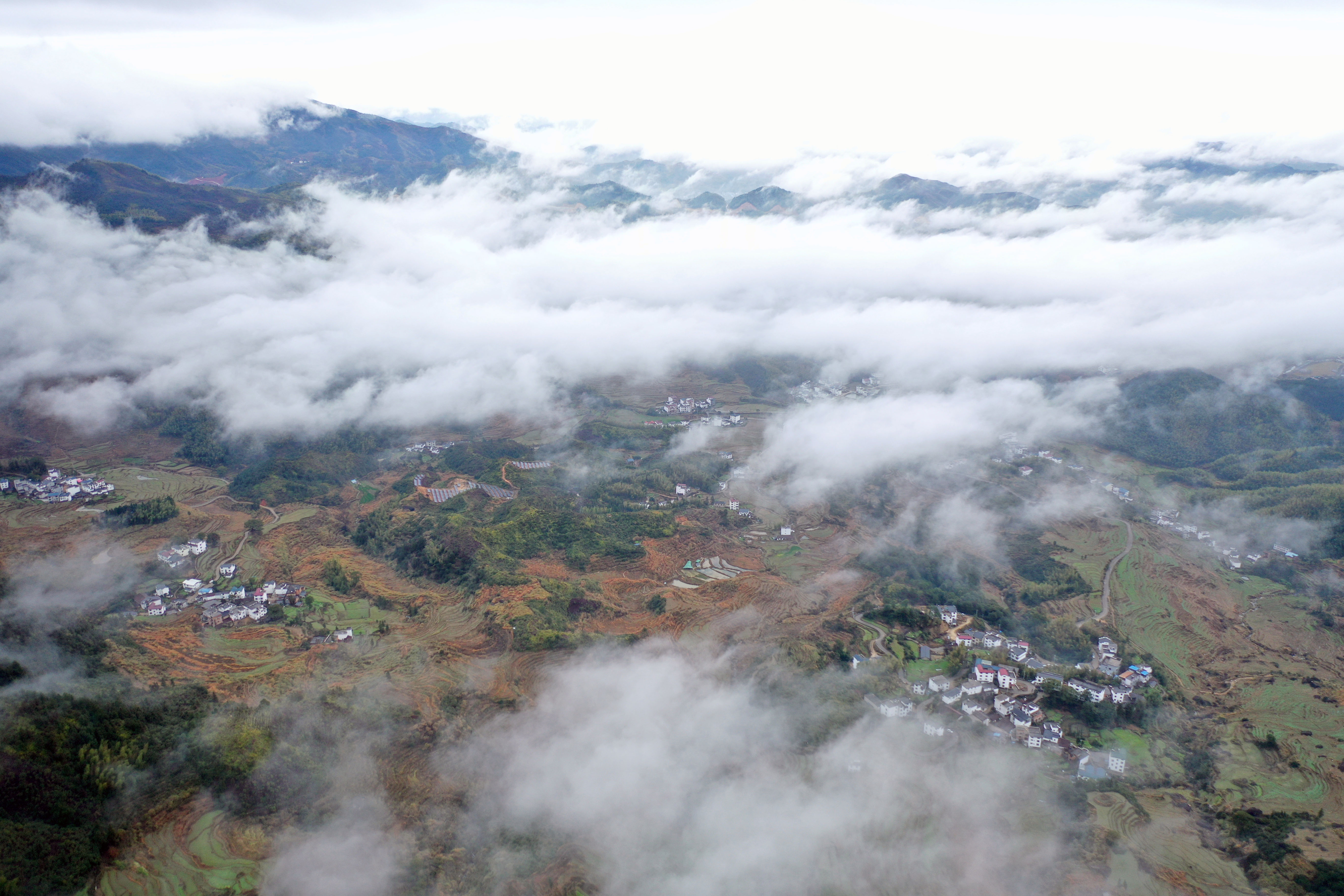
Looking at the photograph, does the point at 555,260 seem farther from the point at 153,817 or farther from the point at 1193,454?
the point at 153,817

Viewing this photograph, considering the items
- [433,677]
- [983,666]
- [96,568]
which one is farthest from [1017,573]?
[96,568]

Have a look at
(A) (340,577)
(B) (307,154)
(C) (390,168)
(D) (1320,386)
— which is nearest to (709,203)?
(C) (390,168)

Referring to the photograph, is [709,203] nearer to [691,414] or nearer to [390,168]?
[390,168]

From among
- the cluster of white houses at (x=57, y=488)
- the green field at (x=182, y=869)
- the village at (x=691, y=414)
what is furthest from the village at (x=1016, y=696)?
the cluster of white houses at (x=57, y=488)

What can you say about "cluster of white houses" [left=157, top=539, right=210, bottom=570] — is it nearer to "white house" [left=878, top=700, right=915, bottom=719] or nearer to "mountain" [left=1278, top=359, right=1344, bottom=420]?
"white house" [left=878, top=700, right=915, bottom=719]

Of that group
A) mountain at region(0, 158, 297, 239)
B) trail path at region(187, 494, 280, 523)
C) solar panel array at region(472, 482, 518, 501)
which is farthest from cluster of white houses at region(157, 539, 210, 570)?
mountain at region(0, 158, 297, 239)

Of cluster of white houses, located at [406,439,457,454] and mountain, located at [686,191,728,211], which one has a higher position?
mountain, located at [686,191,728,211]

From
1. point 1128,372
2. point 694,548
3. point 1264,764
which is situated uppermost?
point 1128,372
